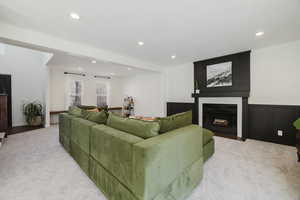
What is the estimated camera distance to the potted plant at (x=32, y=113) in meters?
4.82

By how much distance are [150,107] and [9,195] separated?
5.04m

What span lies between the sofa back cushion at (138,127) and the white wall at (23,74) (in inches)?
189

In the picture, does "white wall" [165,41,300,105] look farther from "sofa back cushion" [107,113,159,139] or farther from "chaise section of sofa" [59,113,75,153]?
"chaise section of sofa" [59,113,75,153]

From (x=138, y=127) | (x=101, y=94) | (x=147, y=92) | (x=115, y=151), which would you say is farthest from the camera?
(x=101, y=94)

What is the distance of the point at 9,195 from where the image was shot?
5.06 ft

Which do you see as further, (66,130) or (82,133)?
(66,130)

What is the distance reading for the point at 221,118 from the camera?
4.10 meters

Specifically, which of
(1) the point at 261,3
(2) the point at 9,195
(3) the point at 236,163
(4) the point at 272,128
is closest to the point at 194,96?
(4) the point at 272,128

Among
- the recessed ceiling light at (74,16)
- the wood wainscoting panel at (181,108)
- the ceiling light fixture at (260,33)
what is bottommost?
the wood wainscoting panel at (181,108)

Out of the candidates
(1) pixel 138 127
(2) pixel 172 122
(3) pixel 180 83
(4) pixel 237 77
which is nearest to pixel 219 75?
(4) pixel 237 77

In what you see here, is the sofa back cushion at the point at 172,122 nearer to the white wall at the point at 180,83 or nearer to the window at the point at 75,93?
the white wall at the point at 180,83

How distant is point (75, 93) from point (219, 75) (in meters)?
5.97

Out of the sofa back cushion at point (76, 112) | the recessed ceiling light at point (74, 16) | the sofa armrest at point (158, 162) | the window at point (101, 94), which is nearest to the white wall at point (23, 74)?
the window at point (101, 94)

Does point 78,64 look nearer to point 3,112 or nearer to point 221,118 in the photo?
point 3,112
